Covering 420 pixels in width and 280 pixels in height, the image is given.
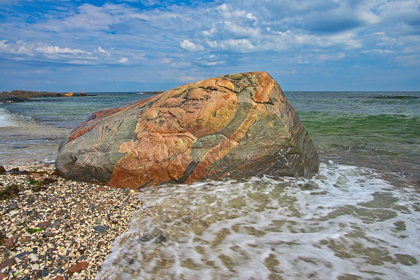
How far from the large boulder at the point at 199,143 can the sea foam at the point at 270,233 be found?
324 mm

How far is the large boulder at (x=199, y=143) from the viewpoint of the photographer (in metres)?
4.67

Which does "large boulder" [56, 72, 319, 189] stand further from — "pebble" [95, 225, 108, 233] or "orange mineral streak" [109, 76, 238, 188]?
"pebble" [95, 225, 108, 233]

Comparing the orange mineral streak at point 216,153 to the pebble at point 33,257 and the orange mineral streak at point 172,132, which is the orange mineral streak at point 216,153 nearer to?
the orange mineral streak at point 172,132

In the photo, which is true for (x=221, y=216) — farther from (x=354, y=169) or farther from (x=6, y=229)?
(x=354, y=169)

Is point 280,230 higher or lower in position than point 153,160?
lower

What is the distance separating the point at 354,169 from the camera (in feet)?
19.2

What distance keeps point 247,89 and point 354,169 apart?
9.73 ft

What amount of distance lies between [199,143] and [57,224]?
2435 millimetres

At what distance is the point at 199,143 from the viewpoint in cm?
480

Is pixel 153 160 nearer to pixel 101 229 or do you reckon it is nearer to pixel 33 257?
pixel 101 229

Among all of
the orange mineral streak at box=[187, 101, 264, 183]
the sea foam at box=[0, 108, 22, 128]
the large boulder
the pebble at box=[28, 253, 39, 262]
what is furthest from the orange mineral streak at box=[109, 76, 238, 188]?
the sea foam at box=[0, 108, 22, 128]

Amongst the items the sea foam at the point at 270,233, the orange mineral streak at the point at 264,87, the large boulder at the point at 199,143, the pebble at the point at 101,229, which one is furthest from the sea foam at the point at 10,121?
the orange mineral streak at the point at 264,87

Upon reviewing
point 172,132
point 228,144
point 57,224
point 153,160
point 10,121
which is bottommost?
point 57,224

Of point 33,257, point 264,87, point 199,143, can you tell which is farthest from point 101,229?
point 264,87
